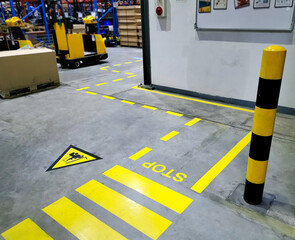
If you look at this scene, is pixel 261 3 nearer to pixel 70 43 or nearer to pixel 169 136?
pixel 169 136

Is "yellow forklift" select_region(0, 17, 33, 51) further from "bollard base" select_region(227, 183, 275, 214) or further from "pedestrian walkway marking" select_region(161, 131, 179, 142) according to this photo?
"bollard base" select_region(227, 183, 275, 214)

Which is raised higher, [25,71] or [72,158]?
[25,71]

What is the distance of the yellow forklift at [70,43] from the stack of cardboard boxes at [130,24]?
361 cm

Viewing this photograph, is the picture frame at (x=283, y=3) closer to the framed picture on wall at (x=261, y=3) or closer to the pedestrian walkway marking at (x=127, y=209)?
the framed picture on wall at (x=261, y=3)

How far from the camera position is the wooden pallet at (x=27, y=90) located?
561cm

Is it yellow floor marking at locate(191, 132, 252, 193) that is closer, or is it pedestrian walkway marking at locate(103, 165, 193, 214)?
pedestrian walkway marking at locate(103, 165, 193, 214)

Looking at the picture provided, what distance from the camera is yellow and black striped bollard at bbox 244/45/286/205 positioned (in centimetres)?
170

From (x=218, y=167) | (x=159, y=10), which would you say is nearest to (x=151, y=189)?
(x=218, y=167)

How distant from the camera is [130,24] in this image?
1283 cm

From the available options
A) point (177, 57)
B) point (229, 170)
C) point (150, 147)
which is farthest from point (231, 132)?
point (177, 57)

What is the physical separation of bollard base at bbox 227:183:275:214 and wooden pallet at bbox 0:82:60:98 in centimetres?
530

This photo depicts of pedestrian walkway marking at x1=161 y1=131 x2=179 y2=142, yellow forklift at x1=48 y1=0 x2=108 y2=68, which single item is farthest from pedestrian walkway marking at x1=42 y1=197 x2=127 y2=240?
yellow forklift at x1=48 y1=0 x2=108 y2=68

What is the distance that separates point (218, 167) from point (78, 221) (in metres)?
1.60

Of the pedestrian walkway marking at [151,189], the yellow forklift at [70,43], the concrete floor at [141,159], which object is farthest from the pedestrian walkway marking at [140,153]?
the yellow forklift at [70,43]
